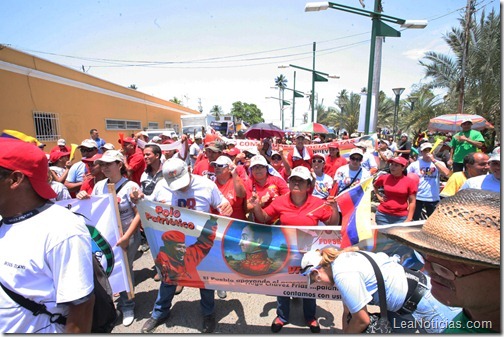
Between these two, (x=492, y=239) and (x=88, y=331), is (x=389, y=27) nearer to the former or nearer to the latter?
(x=492, y=239)

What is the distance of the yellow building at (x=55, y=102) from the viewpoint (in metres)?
11.0

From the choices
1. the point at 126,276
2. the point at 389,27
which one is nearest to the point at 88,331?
the point at 126,276

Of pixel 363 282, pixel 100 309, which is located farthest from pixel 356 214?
pixel 100 309

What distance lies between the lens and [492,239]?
0.99 metres

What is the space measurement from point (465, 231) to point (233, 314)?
2.97 m

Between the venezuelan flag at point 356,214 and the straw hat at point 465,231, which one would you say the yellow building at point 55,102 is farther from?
the straw hat at point 465,231

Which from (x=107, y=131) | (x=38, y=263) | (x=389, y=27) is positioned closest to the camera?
(x=38, y=263)

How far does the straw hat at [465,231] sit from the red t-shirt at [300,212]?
6.08 feet

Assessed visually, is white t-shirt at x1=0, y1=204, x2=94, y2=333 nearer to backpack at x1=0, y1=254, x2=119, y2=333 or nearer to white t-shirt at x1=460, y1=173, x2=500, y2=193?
backpack at x1=0, y1=254, x2=119, y2=333

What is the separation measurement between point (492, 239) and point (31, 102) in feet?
50.9

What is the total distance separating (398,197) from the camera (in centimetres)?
418

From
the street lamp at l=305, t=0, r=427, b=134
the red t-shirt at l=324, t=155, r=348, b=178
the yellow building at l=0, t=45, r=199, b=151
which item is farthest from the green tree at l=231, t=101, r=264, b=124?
the red t-shirt at l=324, t=155, r=348, b=178

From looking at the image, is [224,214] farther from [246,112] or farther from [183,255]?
[246,112]

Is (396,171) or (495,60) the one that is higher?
(495,60)
